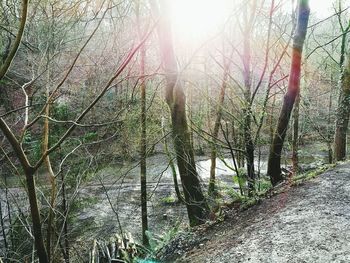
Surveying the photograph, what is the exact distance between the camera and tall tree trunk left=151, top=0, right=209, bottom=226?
6828mm

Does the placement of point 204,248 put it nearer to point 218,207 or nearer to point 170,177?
point 218,207

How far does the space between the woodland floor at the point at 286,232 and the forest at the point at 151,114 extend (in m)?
0.47

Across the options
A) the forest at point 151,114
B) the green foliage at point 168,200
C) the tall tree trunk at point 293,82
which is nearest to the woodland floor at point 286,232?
the forest at point 151,114

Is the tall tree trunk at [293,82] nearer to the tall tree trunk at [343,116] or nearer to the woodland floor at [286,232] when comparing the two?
the woodland floor at [286,232]

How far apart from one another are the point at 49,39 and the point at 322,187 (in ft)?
19.9

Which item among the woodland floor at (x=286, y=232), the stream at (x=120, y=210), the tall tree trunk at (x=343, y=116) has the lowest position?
the stream at (x=120, y=210)

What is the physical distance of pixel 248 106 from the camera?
290 inches

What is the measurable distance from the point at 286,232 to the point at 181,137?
3.43 meters

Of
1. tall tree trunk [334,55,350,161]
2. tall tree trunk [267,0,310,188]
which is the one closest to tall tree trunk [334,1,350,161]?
tall tree trunk [334,55,350,161]

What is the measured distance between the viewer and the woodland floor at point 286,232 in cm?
373

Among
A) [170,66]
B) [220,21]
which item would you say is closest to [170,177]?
[220,21]

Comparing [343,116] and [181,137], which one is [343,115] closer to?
[343,116]

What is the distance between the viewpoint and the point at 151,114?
1089cm

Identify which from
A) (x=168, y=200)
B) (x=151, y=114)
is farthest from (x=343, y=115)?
(x=168, y=200)
